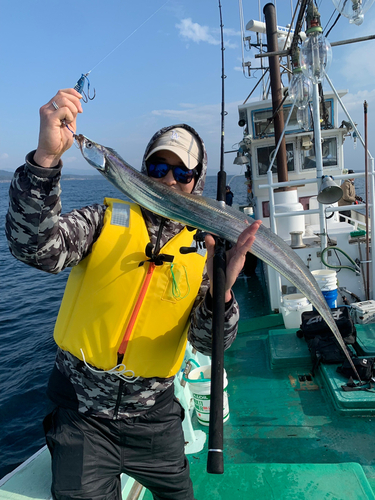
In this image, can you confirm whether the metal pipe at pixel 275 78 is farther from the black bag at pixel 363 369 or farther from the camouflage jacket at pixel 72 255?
the camouflage jacket at pixel 72 255

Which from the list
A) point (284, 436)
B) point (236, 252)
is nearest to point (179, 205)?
point (236, 252)

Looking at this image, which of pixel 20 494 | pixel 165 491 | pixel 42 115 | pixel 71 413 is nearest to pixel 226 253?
pixel 42 115

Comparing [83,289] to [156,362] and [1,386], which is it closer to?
[156,362]

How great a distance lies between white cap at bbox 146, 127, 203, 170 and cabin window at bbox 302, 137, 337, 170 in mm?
10262

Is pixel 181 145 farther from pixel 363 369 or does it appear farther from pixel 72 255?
pixel 363 369

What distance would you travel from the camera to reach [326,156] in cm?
1174

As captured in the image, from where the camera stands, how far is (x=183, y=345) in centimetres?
241

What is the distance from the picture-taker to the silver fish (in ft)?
5.59

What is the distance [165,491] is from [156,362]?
0.76 m

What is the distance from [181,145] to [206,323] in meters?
1.11

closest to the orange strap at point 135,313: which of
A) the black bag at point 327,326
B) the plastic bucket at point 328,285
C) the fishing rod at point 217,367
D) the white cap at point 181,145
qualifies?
the fishing rod at point 217,367

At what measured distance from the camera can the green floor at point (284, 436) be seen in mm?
2893

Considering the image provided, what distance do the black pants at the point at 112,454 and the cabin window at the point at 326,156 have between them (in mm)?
10991

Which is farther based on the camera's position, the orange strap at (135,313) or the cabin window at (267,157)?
the cabin window at (267,157)
